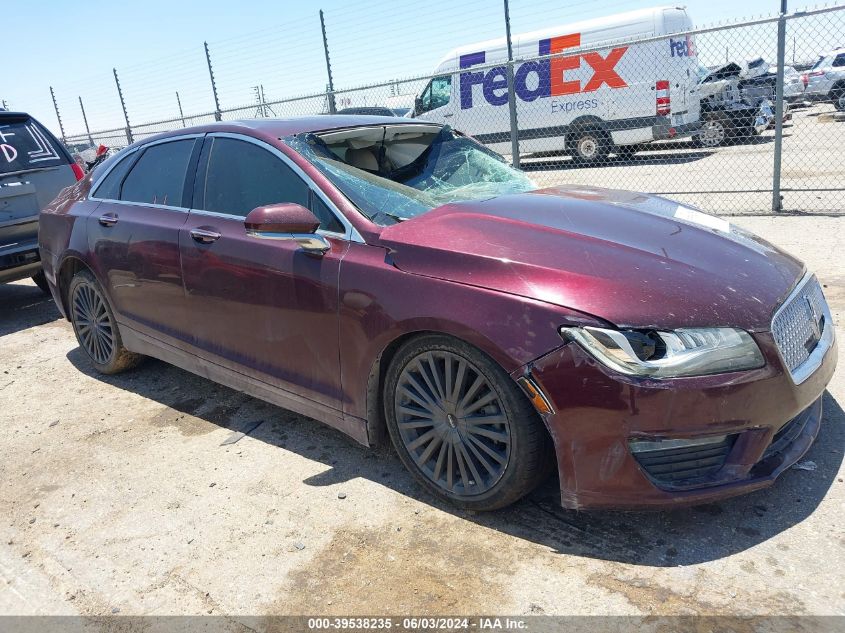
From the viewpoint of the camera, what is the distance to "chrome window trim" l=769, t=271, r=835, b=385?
238 cm

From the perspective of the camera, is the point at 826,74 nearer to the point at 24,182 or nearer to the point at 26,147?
the point at 26,147

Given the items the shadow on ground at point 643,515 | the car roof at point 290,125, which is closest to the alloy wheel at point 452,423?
the shadow on ground at point 643,515

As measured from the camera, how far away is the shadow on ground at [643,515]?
2436 millimetres

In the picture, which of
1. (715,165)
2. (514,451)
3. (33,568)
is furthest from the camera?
(715,165)

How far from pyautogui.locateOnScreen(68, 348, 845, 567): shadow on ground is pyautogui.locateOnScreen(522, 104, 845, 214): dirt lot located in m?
5.96

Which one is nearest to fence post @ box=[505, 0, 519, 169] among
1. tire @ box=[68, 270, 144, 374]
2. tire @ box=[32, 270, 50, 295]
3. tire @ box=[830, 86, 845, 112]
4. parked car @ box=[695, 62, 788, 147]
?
parked car @ box=[695, 62, 788, 147]

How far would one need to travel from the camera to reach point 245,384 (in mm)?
3510

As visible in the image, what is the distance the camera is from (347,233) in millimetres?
2947

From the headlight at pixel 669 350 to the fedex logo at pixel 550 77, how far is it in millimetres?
11300

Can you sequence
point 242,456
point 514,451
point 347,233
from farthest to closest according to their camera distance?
point 242,456, point 347,233, point 514,451

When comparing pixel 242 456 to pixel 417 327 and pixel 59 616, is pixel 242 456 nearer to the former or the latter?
pixel 59 616

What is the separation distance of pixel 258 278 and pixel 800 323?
7.83 ft

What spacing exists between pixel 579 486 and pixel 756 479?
0.63 meters

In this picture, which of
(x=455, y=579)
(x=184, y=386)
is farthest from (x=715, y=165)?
(x=455, y=579)
